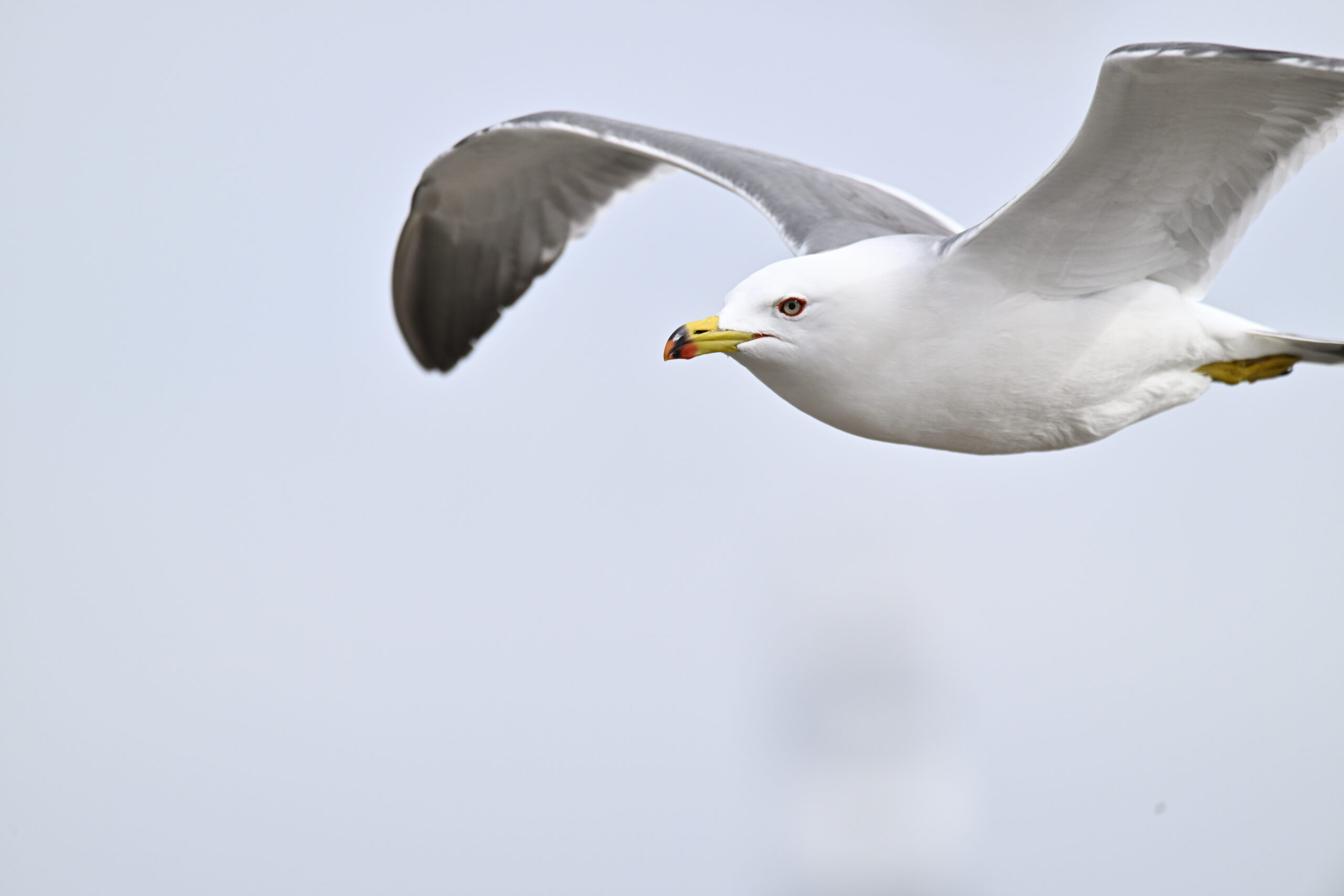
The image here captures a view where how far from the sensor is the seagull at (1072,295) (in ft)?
14.0

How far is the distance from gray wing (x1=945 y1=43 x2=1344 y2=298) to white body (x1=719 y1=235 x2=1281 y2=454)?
100 millimetres

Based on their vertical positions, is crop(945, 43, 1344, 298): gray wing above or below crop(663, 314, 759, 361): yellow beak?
above

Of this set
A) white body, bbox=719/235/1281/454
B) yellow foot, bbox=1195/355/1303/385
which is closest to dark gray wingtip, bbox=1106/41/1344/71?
white body, bbox=719/235/1281/454

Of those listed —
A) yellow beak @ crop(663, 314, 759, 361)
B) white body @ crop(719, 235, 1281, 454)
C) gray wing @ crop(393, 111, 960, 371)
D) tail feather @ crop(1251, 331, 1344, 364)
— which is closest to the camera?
yellow beak @ crop(663, 314, 759, 361)

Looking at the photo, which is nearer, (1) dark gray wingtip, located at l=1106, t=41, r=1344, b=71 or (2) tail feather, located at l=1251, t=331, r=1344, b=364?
(1) dark gray wingtip, located at l=1106, t=41, r=1344, b=71

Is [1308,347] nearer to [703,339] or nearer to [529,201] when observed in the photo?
[703,339]

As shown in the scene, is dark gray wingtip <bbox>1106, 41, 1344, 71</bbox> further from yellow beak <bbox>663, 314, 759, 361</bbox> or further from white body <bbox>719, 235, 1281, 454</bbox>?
yellow beak <bbox>663, 314, 759, 361</bbox>

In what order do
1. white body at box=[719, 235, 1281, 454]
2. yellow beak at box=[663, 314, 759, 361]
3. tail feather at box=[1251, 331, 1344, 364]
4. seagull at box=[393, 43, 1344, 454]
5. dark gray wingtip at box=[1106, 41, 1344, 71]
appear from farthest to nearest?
tail feather at box=[1251, 331, 1344, 364] → white body at box=[719, 235, 1281, 454] → yellow beak at box=[663, 314, 759, 361] → seagull at box=[393, 43, 1344, 454] → dark gray wingtip at box=[1106, 41, 1344, 71]

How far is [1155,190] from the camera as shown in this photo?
4.56 meters

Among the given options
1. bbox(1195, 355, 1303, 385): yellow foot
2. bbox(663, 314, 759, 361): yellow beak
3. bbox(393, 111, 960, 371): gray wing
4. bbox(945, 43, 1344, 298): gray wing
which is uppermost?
bbox(393, 111, 960, 371): gray wing

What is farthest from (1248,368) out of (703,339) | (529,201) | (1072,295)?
(529,201)

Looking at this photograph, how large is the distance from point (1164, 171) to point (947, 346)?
81cm

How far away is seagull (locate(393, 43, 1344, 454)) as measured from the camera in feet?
14.0

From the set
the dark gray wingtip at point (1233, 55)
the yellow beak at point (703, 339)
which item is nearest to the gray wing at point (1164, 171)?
the dark gray wingtip at point (1233, 55)
